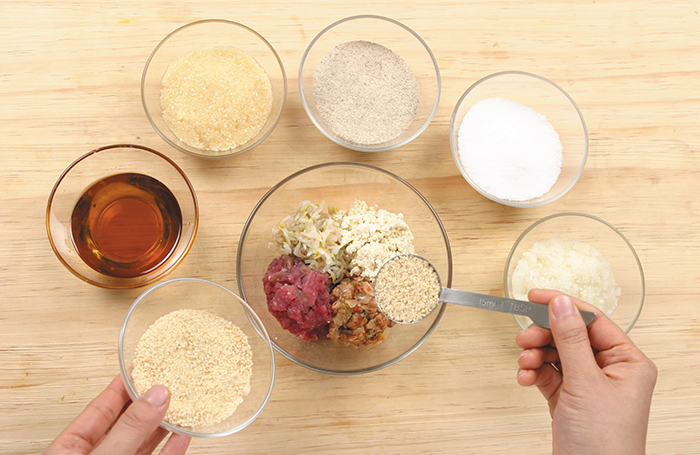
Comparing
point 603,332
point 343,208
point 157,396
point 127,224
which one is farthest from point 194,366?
point 603,332

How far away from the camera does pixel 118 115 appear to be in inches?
78.5

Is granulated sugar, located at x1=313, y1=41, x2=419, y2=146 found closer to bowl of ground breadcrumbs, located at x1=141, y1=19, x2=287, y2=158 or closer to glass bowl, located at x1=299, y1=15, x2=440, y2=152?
glass bowl, located at x1=299, y1=15, x2=440, y2=152

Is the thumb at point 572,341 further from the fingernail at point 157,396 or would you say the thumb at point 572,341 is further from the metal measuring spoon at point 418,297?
the fingernail at point 157,396

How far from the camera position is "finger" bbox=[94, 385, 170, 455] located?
1318 mm

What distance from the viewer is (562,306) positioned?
5.10 ft

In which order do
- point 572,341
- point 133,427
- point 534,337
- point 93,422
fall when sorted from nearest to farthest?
point 133,427
point 572,341
point 93,422
point 534,337

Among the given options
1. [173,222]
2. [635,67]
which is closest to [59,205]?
[173,222]

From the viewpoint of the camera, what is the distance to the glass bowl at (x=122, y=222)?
1789 millimetres

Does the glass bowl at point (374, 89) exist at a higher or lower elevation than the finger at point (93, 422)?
higher

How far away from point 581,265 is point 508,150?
536 mm

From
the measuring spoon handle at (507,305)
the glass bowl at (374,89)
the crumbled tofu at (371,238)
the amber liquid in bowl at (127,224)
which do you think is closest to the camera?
the measuring spoon handle at (507,305)

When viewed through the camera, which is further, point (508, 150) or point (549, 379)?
point (508, 150)

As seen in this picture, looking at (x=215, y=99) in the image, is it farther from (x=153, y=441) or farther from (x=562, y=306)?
(x=562, y=306)

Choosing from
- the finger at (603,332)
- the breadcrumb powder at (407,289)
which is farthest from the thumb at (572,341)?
the breadcrumb powder at (407,289)
